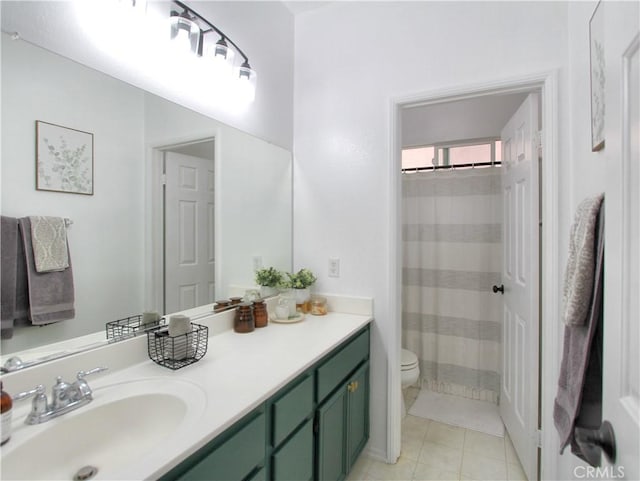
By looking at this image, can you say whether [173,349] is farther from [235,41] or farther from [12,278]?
[235,41]

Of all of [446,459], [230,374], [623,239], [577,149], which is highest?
[577,149]

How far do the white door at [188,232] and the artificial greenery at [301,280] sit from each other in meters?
0.50

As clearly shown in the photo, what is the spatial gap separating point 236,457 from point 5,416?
1.75 feet

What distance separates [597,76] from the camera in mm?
1224

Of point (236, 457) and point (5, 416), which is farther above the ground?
point (5, 416)

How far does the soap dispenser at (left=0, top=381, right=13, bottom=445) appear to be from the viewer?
0.74 m

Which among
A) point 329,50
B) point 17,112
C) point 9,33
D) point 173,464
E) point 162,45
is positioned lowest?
point 173,464

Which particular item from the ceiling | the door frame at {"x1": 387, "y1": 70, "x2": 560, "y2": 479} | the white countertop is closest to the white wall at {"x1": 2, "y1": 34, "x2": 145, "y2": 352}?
the white countertop


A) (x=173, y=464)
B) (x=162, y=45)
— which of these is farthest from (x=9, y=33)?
(x=173, y=464)

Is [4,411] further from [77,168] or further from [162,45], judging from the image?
[162,45]

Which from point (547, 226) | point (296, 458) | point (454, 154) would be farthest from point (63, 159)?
point (454, 154)

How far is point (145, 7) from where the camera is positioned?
1242 millimetres

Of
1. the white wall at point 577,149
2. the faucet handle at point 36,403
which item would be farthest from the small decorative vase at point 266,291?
the white wall at point 577,149

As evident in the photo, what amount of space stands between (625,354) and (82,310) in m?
1.42
